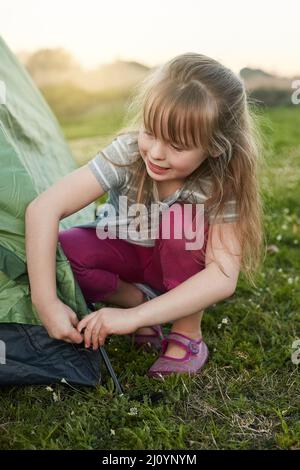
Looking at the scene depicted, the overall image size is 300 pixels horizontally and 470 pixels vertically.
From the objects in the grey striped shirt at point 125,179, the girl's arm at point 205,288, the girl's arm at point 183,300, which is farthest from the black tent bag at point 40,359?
the grey striped shirt at point 125,179

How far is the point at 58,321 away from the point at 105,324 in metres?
0.15

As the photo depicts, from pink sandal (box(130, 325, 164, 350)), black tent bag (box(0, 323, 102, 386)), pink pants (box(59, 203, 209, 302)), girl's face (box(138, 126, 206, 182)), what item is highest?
girl's face (box(138, 126, 206, 182))

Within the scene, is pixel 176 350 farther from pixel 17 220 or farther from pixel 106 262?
pixel 17 220

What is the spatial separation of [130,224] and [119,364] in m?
0.50

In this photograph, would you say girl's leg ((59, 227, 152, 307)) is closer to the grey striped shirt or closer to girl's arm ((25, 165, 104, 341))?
the grey striped shirt

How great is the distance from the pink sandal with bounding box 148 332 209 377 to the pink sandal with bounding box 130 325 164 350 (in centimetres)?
11

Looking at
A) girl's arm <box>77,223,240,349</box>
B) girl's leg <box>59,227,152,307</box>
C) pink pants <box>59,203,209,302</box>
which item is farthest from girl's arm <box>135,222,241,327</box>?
girl's leg <box>59,227,152,307</box>

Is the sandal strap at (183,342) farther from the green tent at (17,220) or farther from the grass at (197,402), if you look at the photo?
the green tent at (17,220)

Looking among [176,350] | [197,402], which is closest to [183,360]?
[176,350]

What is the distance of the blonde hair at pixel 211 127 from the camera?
2.02 meters

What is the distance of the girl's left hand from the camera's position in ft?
6.98

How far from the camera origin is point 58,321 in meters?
2.11

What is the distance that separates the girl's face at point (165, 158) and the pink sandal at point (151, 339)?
680 mm

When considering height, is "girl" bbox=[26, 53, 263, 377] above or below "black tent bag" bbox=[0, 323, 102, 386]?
above
